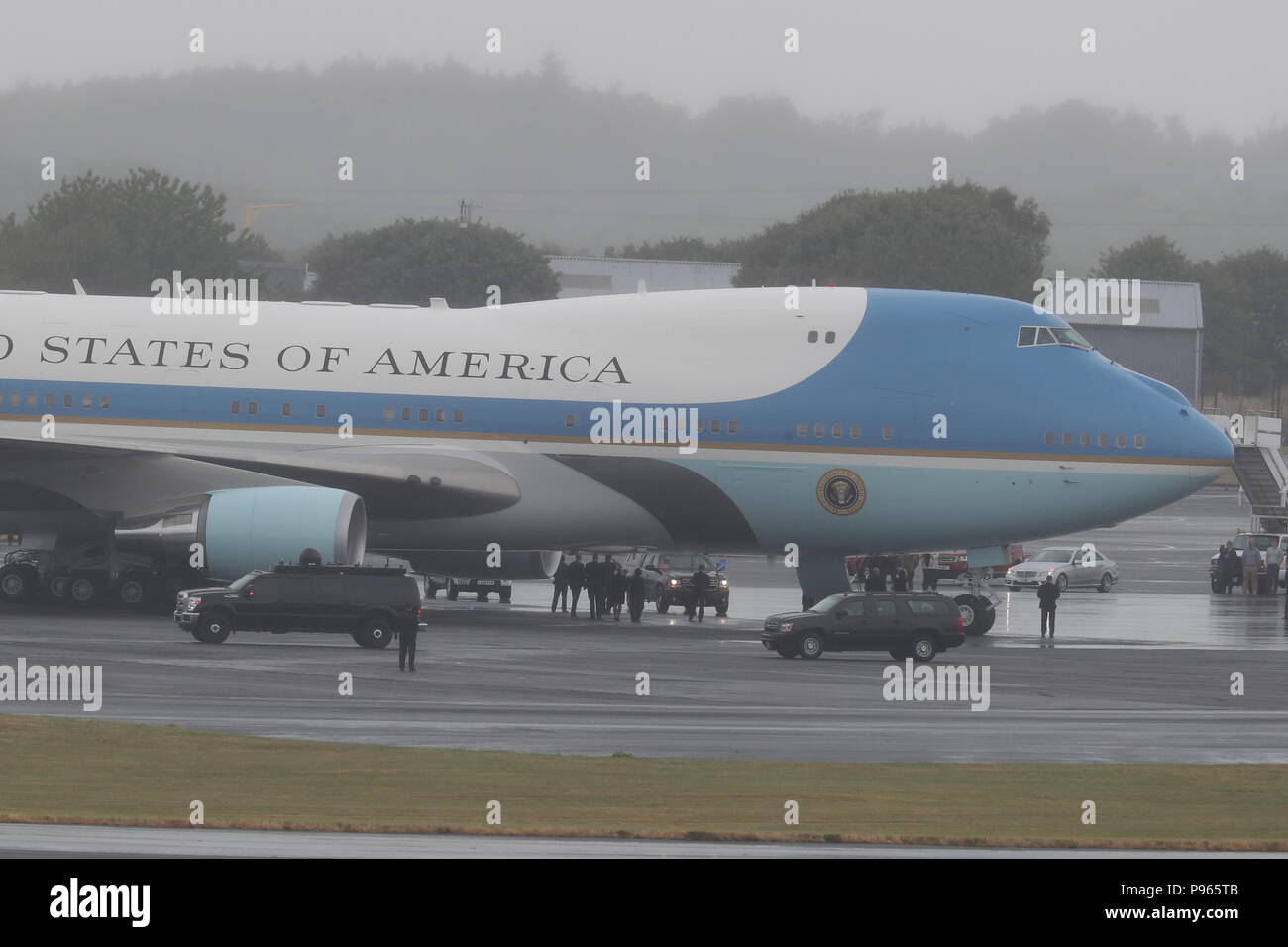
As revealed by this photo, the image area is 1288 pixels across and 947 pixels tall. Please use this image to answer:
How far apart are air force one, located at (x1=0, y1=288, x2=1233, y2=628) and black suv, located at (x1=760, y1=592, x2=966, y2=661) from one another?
203 inches

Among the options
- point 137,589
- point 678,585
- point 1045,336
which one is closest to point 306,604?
point 137,589

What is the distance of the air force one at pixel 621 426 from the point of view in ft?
136

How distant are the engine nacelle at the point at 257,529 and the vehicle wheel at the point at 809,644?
1004cm

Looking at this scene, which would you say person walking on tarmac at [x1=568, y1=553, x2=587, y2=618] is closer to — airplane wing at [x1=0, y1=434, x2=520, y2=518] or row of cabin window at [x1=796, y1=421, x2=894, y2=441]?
airplane wing at [x1=0, y1=434, x2=520, y2=518]

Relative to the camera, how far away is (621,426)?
4212 cm

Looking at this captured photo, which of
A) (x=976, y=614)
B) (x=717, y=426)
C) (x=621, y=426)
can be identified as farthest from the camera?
(x=976, y=614)

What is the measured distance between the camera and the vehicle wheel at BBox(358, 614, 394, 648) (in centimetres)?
3628

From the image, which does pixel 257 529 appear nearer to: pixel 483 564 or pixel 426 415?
pixel 426 415

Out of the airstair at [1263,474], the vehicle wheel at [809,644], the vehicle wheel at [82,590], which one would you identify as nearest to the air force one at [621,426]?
the vehicle wheel at [82,590]

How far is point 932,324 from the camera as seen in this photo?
4244 centimetres

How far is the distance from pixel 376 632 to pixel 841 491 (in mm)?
11561

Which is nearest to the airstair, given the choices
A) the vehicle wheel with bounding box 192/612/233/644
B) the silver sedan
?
the silver sedan
